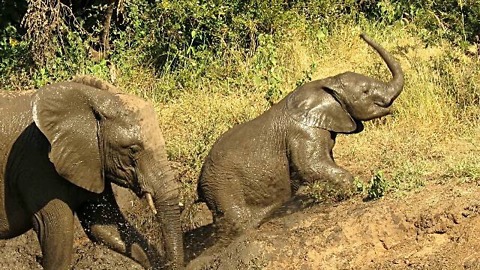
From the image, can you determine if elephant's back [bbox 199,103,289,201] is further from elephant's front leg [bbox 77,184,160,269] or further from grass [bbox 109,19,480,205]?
elephant's front leg [bbox 77,184,160,269]

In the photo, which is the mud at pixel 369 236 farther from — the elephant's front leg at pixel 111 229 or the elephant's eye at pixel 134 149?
the elephant's eye at pixel 134 149

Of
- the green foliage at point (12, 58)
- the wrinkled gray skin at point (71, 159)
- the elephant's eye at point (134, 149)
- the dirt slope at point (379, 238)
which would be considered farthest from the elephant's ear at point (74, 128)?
the green foliage at point (12, 58)

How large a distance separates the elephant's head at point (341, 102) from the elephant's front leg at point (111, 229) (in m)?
1.72

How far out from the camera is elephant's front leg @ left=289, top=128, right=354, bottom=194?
24.9ft

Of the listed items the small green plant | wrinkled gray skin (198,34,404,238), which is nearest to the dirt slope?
the small green plant

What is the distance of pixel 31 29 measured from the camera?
39.4ft

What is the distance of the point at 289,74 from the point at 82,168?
5377 millimetres

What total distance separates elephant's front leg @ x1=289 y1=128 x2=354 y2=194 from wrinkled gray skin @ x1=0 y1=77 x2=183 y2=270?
150 cm

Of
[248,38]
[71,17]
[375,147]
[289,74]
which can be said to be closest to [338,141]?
[375,147]

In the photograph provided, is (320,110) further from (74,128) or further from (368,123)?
(74,128)

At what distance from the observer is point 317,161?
767cm

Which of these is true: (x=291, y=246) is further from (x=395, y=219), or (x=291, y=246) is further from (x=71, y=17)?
(x=71, y=17)

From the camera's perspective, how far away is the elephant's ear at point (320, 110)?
26.0ft

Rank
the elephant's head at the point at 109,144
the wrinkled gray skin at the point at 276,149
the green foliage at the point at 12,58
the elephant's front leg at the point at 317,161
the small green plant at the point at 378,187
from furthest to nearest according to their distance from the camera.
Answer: the green foliage at the point at 12,58 < the wrinkled gray skin at the point at 276,149 < the elephant's front leg at the point at 317,161 < the small green plant at the point at 378,187 < the elephant's head at the point at 109,144
